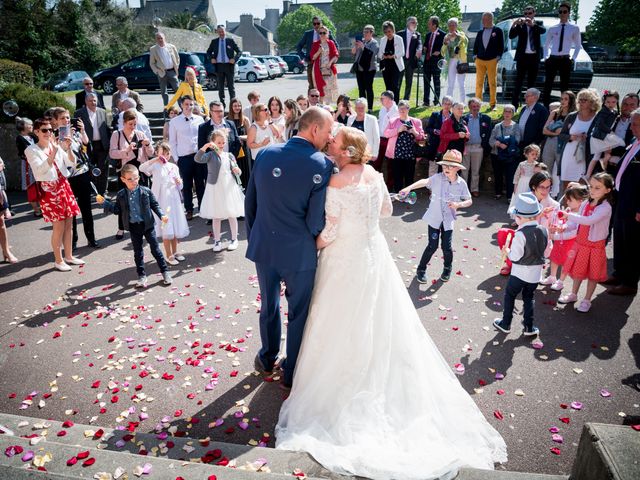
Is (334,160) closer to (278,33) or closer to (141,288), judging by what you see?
(141,288)

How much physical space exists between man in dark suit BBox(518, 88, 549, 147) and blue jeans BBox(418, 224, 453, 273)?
4.68 metres

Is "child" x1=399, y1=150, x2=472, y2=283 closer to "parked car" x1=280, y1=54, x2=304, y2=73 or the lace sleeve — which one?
the lace sleeve

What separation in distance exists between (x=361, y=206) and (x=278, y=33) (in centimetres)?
9348

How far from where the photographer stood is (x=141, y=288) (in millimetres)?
6898

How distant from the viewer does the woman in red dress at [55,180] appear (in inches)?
280

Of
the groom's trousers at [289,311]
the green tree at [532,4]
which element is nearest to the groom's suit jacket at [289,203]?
the groom's trousers at [289,311]

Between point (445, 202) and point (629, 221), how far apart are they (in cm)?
256

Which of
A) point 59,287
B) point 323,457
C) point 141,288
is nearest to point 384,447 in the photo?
point 323,457

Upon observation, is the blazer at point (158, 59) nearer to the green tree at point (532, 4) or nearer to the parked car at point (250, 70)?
the parked car at point (250, 70)

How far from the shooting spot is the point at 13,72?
1647 cm

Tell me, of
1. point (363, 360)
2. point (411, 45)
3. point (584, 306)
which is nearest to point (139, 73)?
point (411, 45)

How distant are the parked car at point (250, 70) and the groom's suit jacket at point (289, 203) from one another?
102 feet

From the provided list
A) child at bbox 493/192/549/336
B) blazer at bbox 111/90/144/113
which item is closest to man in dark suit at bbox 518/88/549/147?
child at bbox 493/192/549/336

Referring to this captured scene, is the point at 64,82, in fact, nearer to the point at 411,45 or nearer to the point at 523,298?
the point at 411,45
